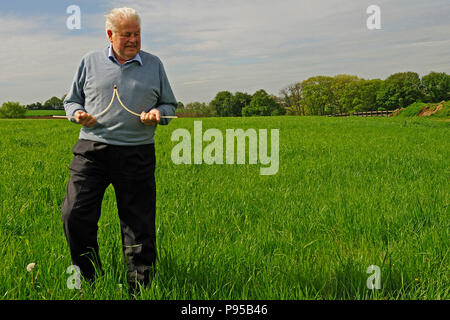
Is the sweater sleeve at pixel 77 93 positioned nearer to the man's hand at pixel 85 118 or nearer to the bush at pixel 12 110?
the man's hand at pixel 85 118

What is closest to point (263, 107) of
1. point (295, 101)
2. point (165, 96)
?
point (295, 101)

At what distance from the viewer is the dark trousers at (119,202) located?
236 centimetres

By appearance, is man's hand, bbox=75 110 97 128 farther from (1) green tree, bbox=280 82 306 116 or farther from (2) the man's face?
(1) green tree, bbox=280 82 306 116

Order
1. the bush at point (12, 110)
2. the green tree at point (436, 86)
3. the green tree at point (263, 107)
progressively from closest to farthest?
1. the green tree at point (436, 86)
2. the bush at point (12, 110)
3. the green tree at point (263, 107)

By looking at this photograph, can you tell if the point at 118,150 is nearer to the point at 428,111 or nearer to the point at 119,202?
the point at 119,202

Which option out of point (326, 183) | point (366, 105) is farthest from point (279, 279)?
point (366, 105)

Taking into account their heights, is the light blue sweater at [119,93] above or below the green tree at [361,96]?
below

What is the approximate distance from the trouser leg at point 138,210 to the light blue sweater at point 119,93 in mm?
134

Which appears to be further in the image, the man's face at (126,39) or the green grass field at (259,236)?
the green grass field at (259,236)

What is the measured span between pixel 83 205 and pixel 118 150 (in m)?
0.41

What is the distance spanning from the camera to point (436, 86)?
6869cm

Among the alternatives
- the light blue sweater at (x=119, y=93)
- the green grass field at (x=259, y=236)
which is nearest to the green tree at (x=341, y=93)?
the green grass field at (x=259, y=236)

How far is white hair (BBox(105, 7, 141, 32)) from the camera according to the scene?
2236 mm

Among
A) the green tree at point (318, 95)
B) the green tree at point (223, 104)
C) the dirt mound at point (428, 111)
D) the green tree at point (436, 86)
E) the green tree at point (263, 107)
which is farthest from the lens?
the green tree at point (263, 107)
